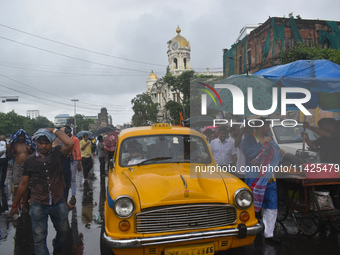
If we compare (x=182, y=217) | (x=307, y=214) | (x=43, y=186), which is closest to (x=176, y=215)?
(x=182, y=217)

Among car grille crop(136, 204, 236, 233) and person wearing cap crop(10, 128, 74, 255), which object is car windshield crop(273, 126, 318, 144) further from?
person wearing cap crop(10, 128, 74, 255)

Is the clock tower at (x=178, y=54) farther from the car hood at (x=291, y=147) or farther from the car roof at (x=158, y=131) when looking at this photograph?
the car roof at (x=158, y=131)

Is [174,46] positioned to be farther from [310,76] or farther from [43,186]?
[43,186]

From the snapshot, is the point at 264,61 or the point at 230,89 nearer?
the point at 230,89

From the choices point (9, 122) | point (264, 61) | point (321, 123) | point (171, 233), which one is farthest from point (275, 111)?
point (9, 122)

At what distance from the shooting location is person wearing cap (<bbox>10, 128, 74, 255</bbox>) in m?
4.09

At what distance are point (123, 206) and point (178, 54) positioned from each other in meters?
86.6

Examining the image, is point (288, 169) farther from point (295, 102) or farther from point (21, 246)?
point (21, 246)

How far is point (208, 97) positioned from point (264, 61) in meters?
23.6

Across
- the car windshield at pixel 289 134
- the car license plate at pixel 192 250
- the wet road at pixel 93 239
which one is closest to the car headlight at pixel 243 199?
the car license plate at pixel 192 250

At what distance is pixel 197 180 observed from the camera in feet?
13.5

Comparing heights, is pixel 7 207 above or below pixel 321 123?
below

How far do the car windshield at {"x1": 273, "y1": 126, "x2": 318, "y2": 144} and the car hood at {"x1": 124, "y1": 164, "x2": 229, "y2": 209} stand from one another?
18.0 ft

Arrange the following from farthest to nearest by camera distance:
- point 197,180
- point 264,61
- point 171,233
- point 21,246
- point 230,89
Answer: point 264,61
point 230,89
point 21,246
point 197,180
point 171,233
